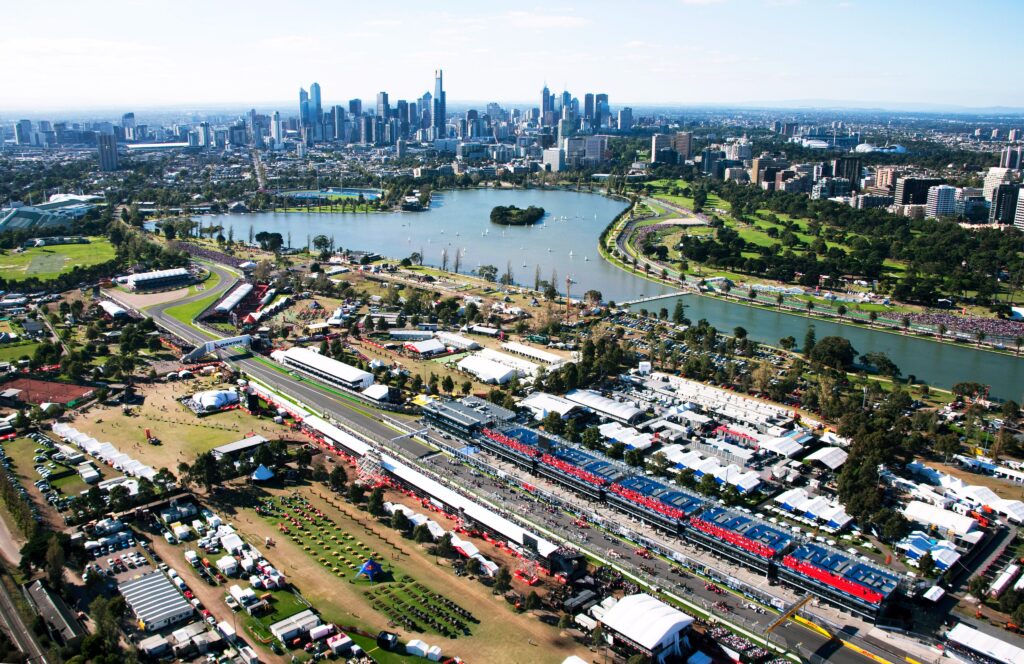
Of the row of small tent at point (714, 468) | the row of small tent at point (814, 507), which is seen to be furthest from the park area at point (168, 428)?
the row of small tent at point (814, 507)

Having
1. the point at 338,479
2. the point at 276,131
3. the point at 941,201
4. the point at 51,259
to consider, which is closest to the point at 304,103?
the point at 276,131

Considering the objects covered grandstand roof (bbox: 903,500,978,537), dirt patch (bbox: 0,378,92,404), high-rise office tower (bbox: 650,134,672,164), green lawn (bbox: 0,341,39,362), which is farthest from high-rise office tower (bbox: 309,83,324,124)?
covered grandstand roof (bbox: 903,500,978,537)

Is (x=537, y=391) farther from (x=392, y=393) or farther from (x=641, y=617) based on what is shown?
(x=641, y=617)

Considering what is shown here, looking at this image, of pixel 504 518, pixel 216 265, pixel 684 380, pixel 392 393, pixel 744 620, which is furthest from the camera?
pixel 216 265

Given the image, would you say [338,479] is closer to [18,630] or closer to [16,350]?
[18,630]

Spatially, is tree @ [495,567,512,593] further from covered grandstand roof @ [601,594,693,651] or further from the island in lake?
the island in lake

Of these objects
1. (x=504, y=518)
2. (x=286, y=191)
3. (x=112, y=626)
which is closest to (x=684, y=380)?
(x=504, y=518)

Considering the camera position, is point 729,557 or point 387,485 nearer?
point 729,557
